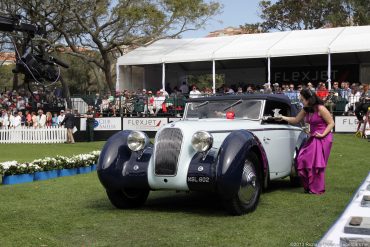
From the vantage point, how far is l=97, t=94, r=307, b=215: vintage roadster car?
6.91 meters

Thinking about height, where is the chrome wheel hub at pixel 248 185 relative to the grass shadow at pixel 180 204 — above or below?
above

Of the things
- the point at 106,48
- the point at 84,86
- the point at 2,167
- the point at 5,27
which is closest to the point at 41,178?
the point at 2,167

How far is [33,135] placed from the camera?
28234 mm

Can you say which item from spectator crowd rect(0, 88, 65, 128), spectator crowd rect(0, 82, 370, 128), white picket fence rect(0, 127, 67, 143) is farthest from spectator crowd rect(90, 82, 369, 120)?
spectator crowd rect(0, 88, 65, 128)

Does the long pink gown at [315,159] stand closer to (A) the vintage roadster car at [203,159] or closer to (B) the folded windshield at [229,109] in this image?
(A) the vintage roadster car at [203,159]

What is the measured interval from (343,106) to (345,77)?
405 inches

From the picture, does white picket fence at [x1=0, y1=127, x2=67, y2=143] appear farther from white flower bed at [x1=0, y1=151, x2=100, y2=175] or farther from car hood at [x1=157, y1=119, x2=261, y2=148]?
car hood at [x1=157, y1=119, x2=261, y2=148]

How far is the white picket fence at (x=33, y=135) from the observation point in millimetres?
27484

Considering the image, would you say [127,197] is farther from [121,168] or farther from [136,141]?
[136,141]

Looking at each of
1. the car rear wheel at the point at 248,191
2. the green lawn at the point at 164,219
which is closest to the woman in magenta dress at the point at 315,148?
the green lawn at the point at 164,219

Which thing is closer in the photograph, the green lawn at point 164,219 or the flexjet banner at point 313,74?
the green lawn at point 164,219

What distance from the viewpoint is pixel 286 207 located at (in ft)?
25.1

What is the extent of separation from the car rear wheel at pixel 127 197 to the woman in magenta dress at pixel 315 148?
8.25ft

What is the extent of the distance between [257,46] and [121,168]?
22.8 meters
